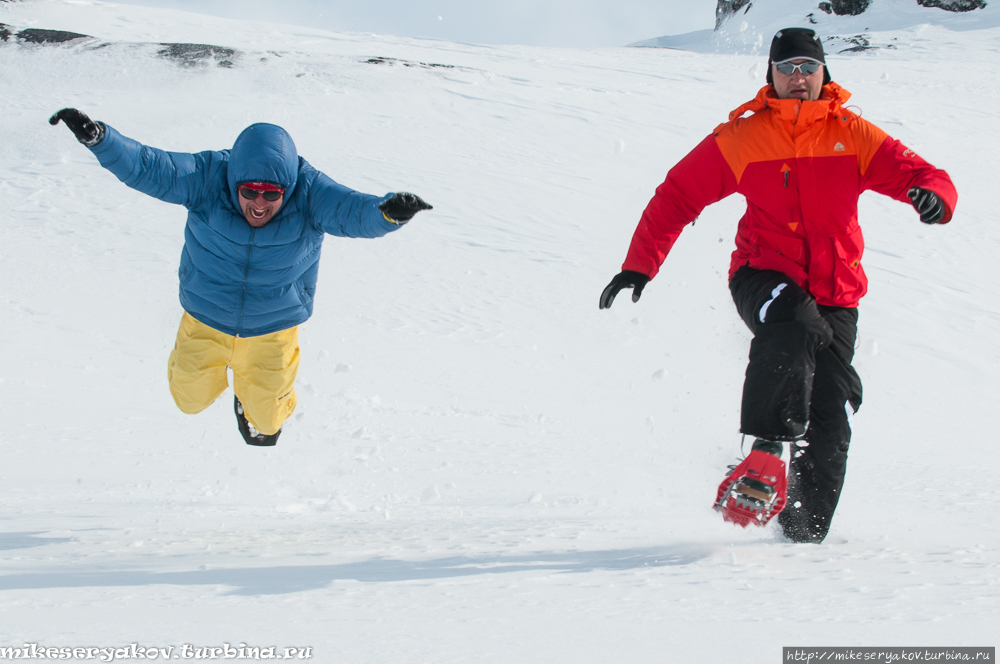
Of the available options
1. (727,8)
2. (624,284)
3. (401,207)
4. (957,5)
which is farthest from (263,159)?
(727,8)

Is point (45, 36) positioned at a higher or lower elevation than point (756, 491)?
higher

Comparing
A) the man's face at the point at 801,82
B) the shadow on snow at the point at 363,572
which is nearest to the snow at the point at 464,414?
the shadow on snow at the point at 363,572

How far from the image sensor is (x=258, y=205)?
3209 mm

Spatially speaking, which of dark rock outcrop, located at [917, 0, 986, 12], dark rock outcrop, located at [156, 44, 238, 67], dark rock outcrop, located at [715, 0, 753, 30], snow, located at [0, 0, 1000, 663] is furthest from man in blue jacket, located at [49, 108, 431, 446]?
dark rock outcrop, located at [715, 0, 753, 30]

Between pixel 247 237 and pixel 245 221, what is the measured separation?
0.07 m

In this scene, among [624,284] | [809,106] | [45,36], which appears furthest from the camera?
[45,36]

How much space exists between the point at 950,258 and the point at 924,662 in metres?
8.45

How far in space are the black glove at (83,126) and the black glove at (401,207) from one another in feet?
3.72

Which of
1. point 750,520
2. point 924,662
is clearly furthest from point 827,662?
point 750,520

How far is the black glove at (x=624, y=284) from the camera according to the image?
296cm

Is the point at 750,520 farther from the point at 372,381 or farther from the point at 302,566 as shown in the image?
the point at 372,381

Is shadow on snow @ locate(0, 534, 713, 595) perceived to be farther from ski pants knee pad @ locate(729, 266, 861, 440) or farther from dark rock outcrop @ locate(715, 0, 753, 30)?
dark rock outcrop @ locate(715, 0, 753, 30)

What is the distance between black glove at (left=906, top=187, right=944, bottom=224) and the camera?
2607 millimetres

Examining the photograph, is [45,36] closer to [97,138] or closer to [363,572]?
[97,138]
